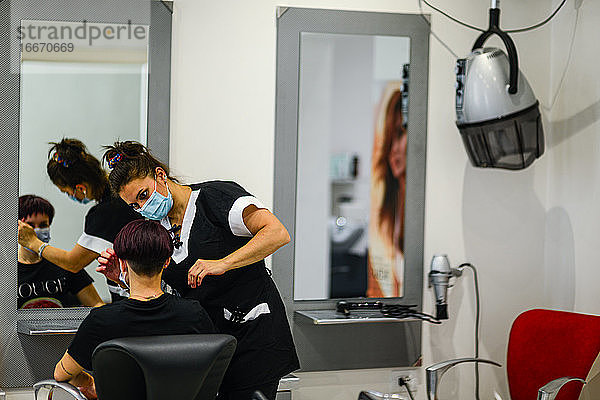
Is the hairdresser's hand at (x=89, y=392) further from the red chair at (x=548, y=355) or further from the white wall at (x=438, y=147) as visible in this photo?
the red chair at (x=548, y=355)

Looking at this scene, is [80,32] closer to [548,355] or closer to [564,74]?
[564,74]

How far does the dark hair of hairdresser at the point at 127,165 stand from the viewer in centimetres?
242

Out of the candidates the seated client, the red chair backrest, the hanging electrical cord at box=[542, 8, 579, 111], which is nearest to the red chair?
the red chair backrest

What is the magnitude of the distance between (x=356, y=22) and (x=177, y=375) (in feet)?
5.89

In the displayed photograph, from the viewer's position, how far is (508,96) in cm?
278

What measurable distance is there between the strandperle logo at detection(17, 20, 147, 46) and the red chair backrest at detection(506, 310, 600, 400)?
6.26 feet

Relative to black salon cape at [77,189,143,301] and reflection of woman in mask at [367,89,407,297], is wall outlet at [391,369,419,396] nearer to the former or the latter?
reflection of woman in mask at [367,89,407,297]

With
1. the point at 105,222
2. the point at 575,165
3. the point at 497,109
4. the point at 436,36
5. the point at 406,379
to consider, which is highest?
the point at 436,36

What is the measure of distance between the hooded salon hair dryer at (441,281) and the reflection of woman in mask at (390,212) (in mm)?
149

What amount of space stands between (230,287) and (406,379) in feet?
3.58

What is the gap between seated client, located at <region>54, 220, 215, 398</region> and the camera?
2.04m

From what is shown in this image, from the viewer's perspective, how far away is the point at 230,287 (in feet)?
8.25

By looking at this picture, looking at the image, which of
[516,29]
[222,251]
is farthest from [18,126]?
[516,29]

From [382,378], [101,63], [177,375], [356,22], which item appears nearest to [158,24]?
[101,63]
